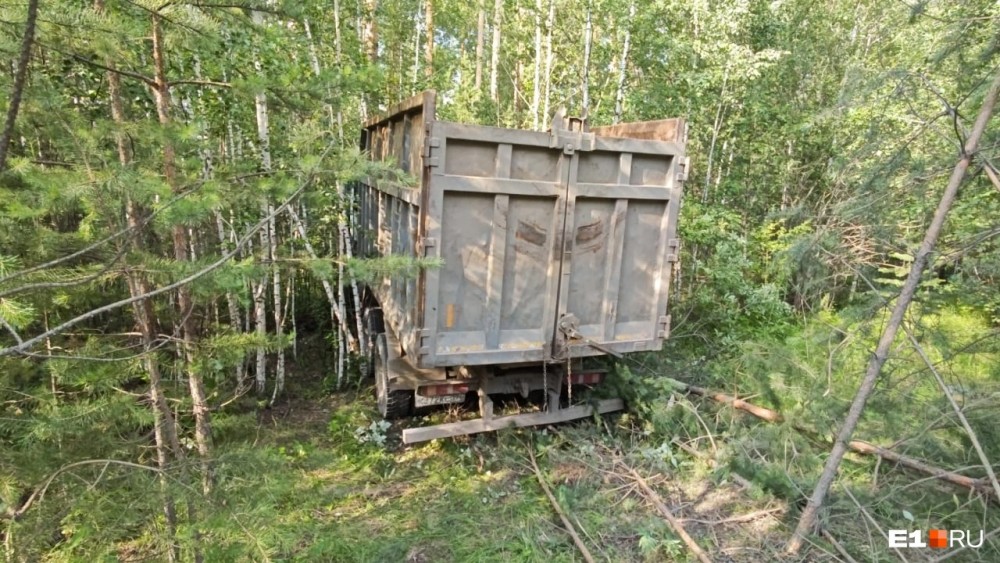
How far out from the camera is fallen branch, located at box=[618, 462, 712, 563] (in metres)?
3.35

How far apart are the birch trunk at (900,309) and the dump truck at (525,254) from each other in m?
1.58

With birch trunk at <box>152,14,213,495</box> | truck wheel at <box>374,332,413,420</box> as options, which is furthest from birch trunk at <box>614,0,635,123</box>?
birch trunk at <box>152,14,213,495</box>

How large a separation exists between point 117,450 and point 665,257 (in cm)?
405

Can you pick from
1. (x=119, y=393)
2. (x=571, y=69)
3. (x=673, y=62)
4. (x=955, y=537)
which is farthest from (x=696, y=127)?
(x=119, y=393)

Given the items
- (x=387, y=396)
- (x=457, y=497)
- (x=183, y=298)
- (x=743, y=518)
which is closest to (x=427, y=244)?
(x=183, y=298)

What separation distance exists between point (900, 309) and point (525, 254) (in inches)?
97.0

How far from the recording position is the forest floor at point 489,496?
11.2 feet

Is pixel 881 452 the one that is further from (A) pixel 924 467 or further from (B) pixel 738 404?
(B) pixel 738 404

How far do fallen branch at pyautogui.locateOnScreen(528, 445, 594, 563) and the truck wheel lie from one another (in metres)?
1.29

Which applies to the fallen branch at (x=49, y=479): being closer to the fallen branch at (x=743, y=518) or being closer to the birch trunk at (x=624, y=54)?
the fallen branch at (x=743, y=518)

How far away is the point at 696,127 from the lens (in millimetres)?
9914

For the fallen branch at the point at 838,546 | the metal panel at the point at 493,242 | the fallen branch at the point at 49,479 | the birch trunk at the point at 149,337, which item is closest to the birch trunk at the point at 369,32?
the metal panel at the point at 493,242

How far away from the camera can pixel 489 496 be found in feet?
13.5

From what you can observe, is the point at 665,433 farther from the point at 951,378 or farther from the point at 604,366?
the point at 951,378
